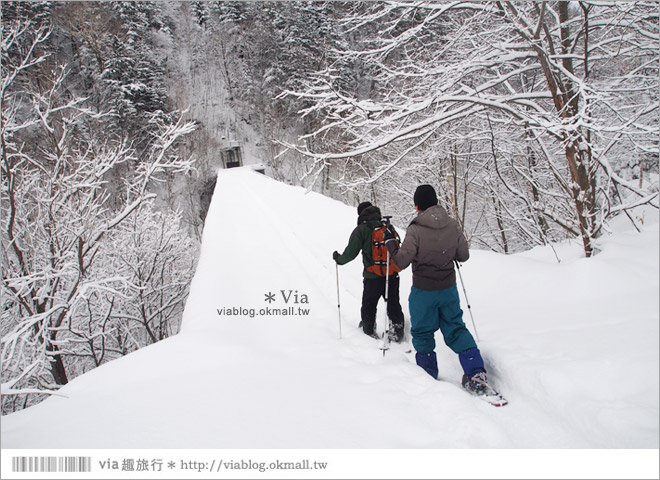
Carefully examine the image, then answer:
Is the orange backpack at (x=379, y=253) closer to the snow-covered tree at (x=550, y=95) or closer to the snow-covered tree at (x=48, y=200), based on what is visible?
the snow-covered tree at (x=550, y=95)

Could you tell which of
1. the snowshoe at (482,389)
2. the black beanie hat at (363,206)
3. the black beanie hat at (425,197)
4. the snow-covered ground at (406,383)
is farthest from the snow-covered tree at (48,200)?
the snowshoe at (482,389)

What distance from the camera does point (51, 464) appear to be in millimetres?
1626

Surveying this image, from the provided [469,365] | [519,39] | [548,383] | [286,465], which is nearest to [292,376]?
[286,465]

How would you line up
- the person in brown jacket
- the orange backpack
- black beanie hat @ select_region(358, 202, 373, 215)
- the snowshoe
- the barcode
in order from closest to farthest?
the barcode < the snowshoe < the person in brown jacket < the orange backpack < black beanie hat @ select_region(358, 202, 373, 215)

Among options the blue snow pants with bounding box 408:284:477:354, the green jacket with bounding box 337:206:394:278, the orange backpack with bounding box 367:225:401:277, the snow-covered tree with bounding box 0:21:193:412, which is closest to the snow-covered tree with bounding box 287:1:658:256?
the green jacket with bounding box 337:206:394:278

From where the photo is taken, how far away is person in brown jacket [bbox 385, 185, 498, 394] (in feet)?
8.89

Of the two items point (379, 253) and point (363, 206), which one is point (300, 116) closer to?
point (363, 206)

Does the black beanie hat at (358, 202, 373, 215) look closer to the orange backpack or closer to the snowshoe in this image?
the orange backpack

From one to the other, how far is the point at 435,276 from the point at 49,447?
2.66 meters

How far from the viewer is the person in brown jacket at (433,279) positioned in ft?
8.89

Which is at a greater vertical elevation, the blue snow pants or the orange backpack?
the orange backpack

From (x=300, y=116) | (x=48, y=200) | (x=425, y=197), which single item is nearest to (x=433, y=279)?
(x=425, y=197)

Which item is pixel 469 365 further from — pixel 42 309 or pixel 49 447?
pixel 42 309

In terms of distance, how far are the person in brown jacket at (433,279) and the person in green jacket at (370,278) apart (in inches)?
24.9
